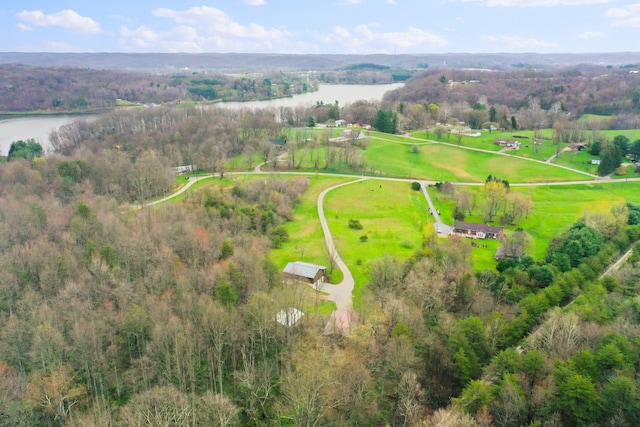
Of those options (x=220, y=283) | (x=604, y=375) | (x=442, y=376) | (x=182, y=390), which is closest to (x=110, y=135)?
(x=220, y=283)

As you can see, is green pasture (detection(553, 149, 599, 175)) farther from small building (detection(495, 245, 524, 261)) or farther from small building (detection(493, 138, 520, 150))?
small building (detection(495, 245, 524, 261))

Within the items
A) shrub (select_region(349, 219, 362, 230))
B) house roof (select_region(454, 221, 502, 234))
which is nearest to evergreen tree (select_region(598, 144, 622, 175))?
house roof (select_region(454, 221, 502, 234))

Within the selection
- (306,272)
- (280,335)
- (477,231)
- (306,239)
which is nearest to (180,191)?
(306,239)

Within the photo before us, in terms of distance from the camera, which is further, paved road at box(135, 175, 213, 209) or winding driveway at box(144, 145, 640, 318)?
paved road at box(135, 175, 213, 209)

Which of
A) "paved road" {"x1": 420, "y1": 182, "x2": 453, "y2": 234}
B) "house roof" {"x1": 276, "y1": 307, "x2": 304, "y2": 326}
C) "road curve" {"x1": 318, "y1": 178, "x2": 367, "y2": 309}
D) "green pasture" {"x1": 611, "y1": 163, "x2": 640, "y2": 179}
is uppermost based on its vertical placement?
"green pasture" {"x1": 611, "y1": 163, "x2": 640, "y2": 179}

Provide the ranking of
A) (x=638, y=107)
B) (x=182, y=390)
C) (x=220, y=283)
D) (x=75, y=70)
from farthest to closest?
(x=75, y=70) → (x=638, y=107) → (x=220, y=283) → (x=182, y=390)

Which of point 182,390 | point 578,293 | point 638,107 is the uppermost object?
point 638,107

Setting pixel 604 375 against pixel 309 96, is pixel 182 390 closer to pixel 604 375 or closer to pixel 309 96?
pixel 604 375

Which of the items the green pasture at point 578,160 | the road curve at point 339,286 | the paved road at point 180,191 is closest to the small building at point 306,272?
the road curve at point 339,286
